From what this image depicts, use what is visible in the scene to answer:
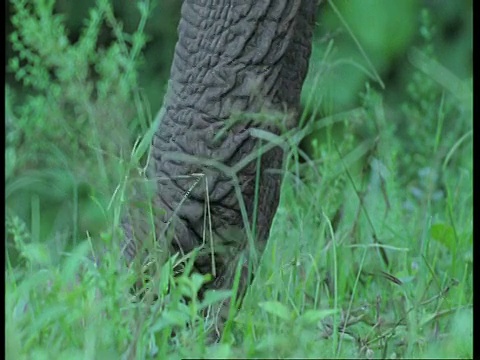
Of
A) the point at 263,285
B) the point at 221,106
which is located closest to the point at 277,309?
the point at 263,285

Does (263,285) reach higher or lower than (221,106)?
lower

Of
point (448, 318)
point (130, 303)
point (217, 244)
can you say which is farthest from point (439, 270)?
point (130, 303)

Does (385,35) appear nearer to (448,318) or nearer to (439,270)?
(439,270)

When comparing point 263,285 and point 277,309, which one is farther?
point 263,285

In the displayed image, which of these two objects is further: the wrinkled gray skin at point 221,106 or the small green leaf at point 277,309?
the wrinkled gray skin at point 221,106

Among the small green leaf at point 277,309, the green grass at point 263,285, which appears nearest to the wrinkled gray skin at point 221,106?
the green grass at point 263,285

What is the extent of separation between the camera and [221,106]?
6.04ft

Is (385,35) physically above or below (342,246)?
above

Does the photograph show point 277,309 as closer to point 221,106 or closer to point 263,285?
point 263,285

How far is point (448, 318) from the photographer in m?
1.78

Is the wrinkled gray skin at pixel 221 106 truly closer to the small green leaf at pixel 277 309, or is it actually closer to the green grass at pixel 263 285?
the green grass at pixel 263 285

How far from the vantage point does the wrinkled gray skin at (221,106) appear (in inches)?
72.1

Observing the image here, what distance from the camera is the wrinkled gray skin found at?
6.01 ft

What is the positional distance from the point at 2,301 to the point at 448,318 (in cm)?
74
